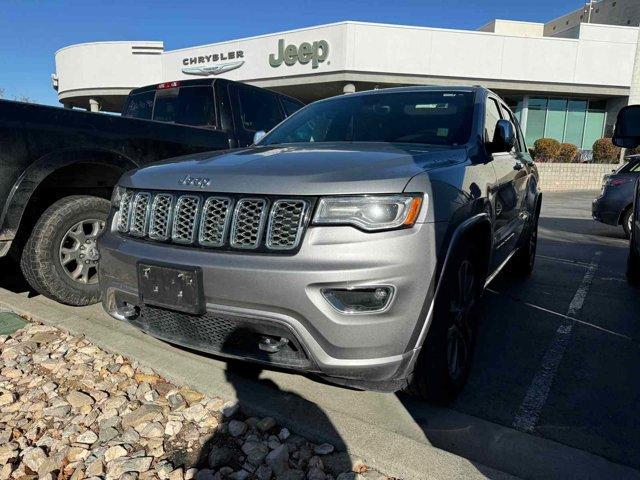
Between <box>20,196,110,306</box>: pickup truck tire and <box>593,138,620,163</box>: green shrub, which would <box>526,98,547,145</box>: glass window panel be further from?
<box>20,196,110,306</box>: pickup truck tire

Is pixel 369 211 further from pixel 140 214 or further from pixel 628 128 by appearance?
pixel 628 128

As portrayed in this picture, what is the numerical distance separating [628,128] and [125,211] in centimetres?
357

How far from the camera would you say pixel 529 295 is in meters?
4.55

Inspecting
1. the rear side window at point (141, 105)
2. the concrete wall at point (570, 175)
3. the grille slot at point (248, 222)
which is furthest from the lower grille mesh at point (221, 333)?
the concrete wall at point (570, 175)

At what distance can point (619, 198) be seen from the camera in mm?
8305

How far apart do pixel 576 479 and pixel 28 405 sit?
2660 millimetres

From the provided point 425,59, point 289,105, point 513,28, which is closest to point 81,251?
point 289,105

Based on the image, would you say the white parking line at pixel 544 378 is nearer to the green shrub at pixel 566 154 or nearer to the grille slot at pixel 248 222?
the grille slot at pixel 248 222

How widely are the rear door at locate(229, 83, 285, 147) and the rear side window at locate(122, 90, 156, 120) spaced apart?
1.17m

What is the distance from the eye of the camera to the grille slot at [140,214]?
8.02ft

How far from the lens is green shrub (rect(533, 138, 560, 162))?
19.7 metres

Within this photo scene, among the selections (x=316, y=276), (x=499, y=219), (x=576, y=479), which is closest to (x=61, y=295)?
(x=316, y=276)

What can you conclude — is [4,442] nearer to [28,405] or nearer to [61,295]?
[28,405]

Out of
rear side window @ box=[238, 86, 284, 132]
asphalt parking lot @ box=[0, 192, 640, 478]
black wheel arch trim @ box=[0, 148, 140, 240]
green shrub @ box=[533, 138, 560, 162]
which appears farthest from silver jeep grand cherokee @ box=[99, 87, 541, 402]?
green shrub @ box=[533, 138, 560, 162]
